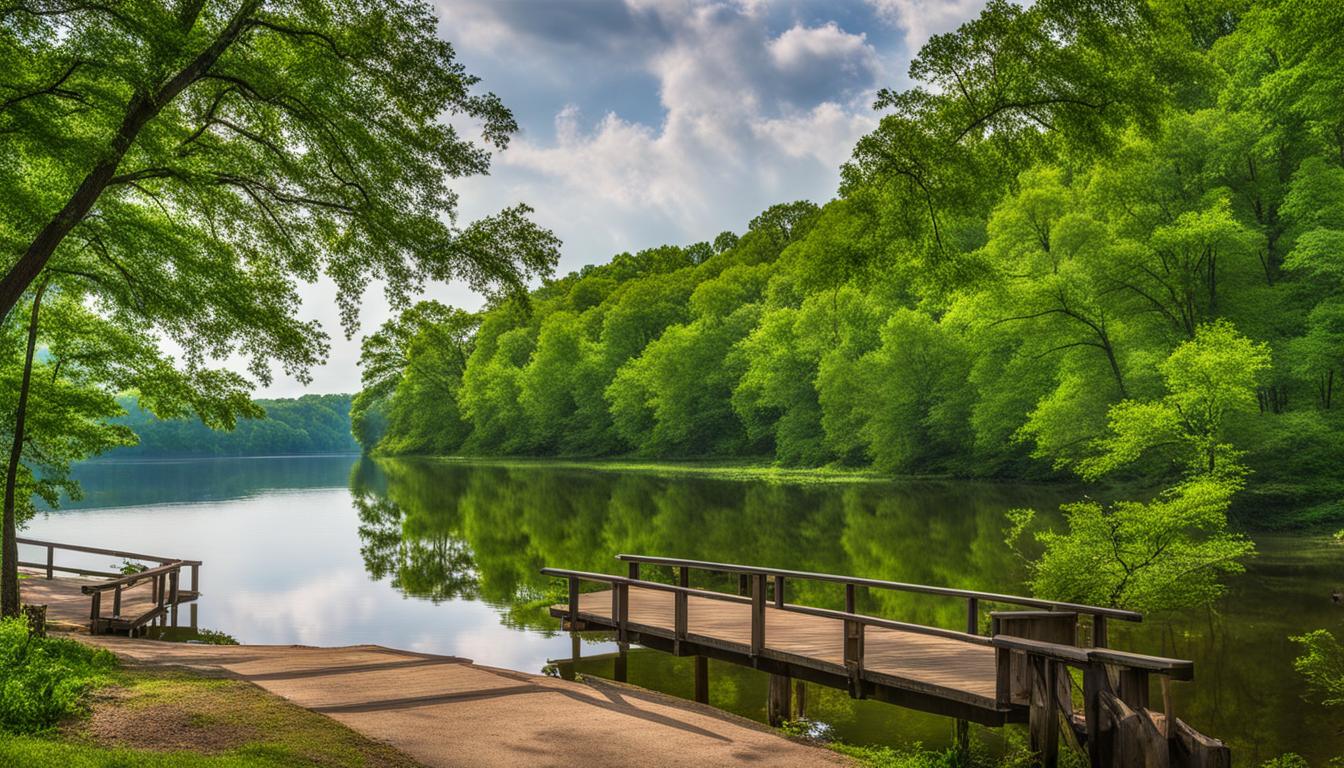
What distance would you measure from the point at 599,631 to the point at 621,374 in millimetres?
66923

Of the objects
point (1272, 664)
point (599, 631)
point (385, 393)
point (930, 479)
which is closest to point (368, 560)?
point (599, 631)

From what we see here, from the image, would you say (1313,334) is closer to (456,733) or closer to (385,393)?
(456,733)

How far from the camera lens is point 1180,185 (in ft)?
114

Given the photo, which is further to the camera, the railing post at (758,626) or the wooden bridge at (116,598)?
the wooden bridge at (116,598)

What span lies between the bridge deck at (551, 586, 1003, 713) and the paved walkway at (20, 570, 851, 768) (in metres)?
0.99

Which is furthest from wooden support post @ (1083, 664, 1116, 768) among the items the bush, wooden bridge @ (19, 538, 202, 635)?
wooden bridge @ (19, 538, 202, 635)

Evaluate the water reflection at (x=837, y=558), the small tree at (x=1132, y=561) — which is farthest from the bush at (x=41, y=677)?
the small tree at (x=1132, y=561)

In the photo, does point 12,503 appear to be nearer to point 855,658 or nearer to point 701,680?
point 701,680

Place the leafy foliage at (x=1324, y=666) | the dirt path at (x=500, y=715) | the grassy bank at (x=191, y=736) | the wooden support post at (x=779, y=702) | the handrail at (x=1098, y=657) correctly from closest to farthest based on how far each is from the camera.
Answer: the grassy bank at (x=191, y=736) → the handrail at (x=1098, y=657) → the dirt path at (x=500, y=715) → the wooden support post at (x=779, y=702) → the leafy foliage at (x=1324, y=666)

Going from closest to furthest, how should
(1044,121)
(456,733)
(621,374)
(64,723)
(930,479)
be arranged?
(64,723), (456,733), (1044,121), (930,479), (621,374)

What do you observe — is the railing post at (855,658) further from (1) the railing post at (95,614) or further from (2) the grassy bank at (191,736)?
(1) the railing post at (95,614)

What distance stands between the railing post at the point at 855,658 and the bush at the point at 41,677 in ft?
25.4

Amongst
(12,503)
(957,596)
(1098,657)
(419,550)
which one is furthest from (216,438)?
(1098,657)

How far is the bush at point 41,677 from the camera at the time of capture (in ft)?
26.1
